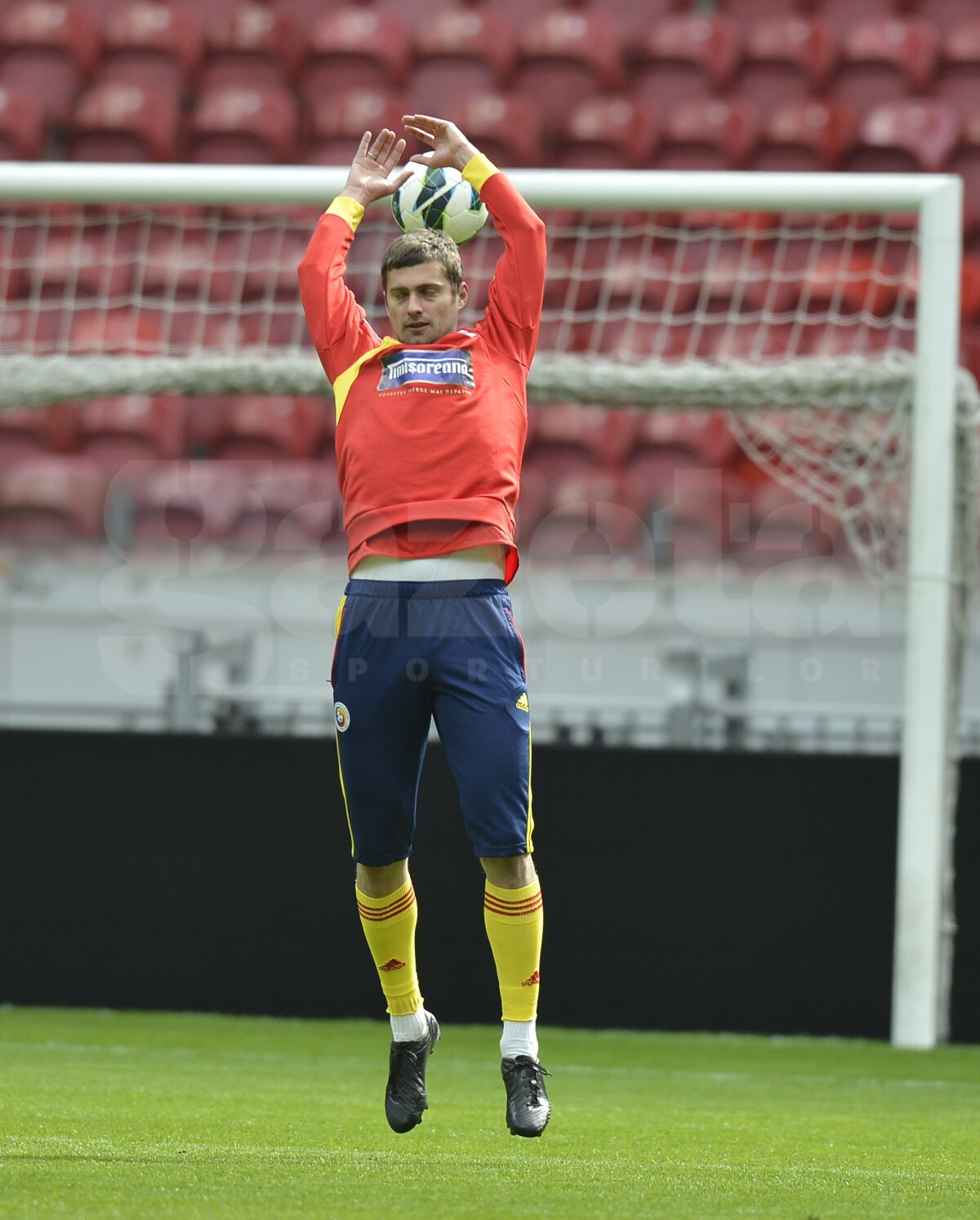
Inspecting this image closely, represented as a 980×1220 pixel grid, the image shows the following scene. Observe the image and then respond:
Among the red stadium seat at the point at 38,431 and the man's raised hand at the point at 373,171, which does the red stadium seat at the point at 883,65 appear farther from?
the man's raised hand at the point at 373,171

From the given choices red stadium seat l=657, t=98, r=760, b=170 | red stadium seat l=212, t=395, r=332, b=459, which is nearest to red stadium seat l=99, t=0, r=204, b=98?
red stadium seat l=212, t=395, r=332, b=459


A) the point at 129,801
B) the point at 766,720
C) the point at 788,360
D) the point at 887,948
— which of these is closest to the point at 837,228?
the point at 788,360

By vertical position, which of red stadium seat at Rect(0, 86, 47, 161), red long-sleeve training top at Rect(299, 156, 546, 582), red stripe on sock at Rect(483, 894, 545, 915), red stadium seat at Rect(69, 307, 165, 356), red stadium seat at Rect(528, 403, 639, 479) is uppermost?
red stadium seat at Rect(0, 86, 47, 161)

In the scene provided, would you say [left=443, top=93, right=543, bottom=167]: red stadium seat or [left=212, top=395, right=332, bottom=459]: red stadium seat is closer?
[left=212, top=395, right=332, bottom=459]: red stadium seat

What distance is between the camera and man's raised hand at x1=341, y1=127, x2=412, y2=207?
3.83 meters

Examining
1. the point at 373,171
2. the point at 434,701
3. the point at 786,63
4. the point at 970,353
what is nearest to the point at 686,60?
the point at 786,63

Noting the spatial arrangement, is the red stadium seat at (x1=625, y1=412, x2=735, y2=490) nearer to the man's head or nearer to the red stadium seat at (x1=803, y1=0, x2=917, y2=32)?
the red stadium seat at (x1=803, y1=0, x2=917, y2=32)

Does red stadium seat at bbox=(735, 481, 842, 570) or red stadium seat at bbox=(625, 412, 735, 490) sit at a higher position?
red stadium seat at bbox=(625, 412, 735, 490)

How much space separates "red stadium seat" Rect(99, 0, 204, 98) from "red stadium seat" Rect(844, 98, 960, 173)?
407cm

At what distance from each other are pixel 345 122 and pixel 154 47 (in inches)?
59.1

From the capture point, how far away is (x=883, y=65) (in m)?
10.9

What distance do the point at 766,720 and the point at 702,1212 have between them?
4105 millimetres

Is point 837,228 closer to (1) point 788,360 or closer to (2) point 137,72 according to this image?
(1) point 788,360

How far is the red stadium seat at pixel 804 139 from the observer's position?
33.9 feet
